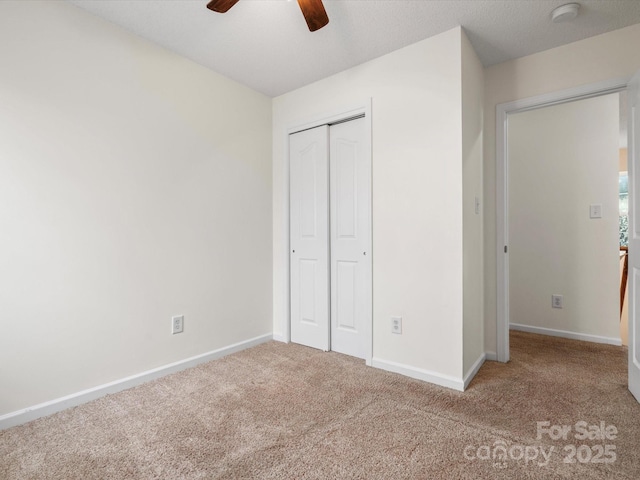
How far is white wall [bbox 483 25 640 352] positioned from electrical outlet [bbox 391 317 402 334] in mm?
794

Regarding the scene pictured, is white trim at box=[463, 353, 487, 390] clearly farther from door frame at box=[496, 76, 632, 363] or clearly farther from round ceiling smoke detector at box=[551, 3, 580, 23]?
→ round ceiling smoke detector at box=[551, 3, 580, 23]

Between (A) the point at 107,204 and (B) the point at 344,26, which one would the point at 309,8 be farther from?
(A) the point at 107,204

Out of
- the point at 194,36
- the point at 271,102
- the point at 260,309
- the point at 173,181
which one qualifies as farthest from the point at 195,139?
the point at 260,309

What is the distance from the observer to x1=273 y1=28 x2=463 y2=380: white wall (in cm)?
222

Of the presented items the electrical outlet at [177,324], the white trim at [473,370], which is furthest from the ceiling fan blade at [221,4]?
the white trim at [473,370]

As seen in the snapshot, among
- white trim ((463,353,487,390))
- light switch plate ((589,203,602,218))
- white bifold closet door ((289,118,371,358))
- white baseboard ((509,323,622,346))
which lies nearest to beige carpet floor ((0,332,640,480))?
white trim ((463,353,487,390))

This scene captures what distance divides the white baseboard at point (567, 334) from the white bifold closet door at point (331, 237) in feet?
6.23

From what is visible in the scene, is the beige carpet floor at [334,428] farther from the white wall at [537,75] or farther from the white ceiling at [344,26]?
the white ceiling at [344,26]

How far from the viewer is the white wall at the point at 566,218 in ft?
10.4

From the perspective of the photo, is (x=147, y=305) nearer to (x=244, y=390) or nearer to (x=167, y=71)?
(x=244, y=390)

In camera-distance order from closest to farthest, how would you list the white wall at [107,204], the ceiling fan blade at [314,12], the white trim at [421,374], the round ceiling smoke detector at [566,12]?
1. the ceiling fan blade at [314,12]
2. the white wall at [107,204]
3. the round ceiling smoke detector at [566,12]
4. the white trim at [421,374]

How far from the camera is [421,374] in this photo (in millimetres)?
2330

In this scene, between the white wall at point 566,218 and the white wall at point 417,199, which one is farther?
the white wall at point 566,218

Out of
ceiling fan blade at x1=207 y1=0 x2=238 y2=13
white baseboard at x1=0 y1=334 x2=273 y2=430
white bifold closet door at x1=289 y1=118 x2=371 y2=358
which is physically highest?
ceiling fan blade at x1=207 y1=0 x2=238 y2=13
